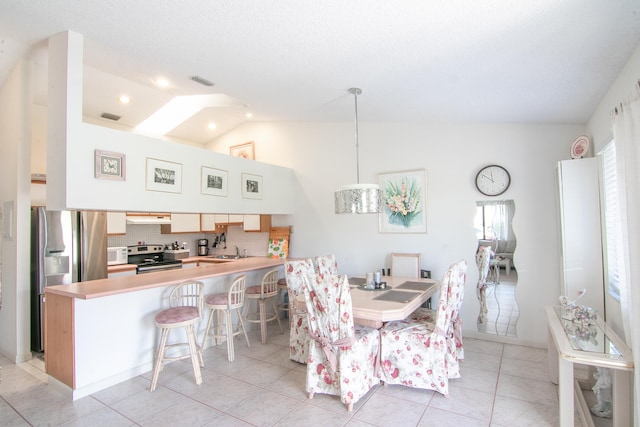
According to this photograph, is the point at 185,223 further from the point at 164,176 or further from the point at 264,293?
the point at 264,293

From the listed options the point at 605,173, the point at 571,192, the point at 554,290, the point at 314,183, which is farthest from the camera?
the point at 314,183

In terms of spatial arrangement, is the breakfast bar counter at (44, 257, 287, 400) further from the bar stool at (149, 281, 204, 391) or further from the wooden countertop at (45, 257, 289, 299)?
the bar stool at (149, 281, 204, 391)

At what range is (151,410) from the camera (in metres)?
2.53

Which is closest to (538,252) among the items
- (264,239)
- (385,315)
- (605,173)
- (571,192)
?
(571,192)

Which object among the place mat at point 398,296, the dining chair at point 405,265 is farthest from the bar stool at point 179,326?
the dining chair at point 405,265

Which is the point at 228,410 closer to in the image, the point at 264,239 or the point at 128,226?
the point at 264,239

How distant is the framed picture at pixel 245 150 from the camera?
5695 millimetres

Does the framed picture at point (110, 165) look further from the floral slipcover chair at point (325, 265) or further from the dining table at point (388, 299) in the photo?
the floral slipcover chair at point (325, 265)

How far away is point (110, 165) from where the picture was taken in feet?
9.91

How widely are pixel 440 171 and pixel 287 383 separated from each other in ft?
9.69

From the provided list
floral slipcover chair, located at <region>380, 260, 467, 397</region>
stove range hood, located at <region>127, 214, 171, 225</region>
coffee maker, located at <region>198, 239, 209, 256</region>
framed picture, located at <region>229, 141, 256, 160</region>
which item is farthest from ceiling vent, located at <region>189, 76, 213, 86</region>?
coffee maker, located at <region>198, 239, 209, 256</region>

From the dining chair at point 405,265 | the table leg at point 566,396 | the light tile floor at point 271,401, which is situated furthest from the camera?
the dining chair at point 405,265

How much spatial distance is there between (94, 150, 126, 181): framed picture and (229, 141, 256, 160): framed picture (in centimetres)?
Answer: 266

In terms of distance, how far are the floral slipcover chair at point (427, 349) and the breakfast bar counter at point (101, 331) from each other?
6.81 feet
